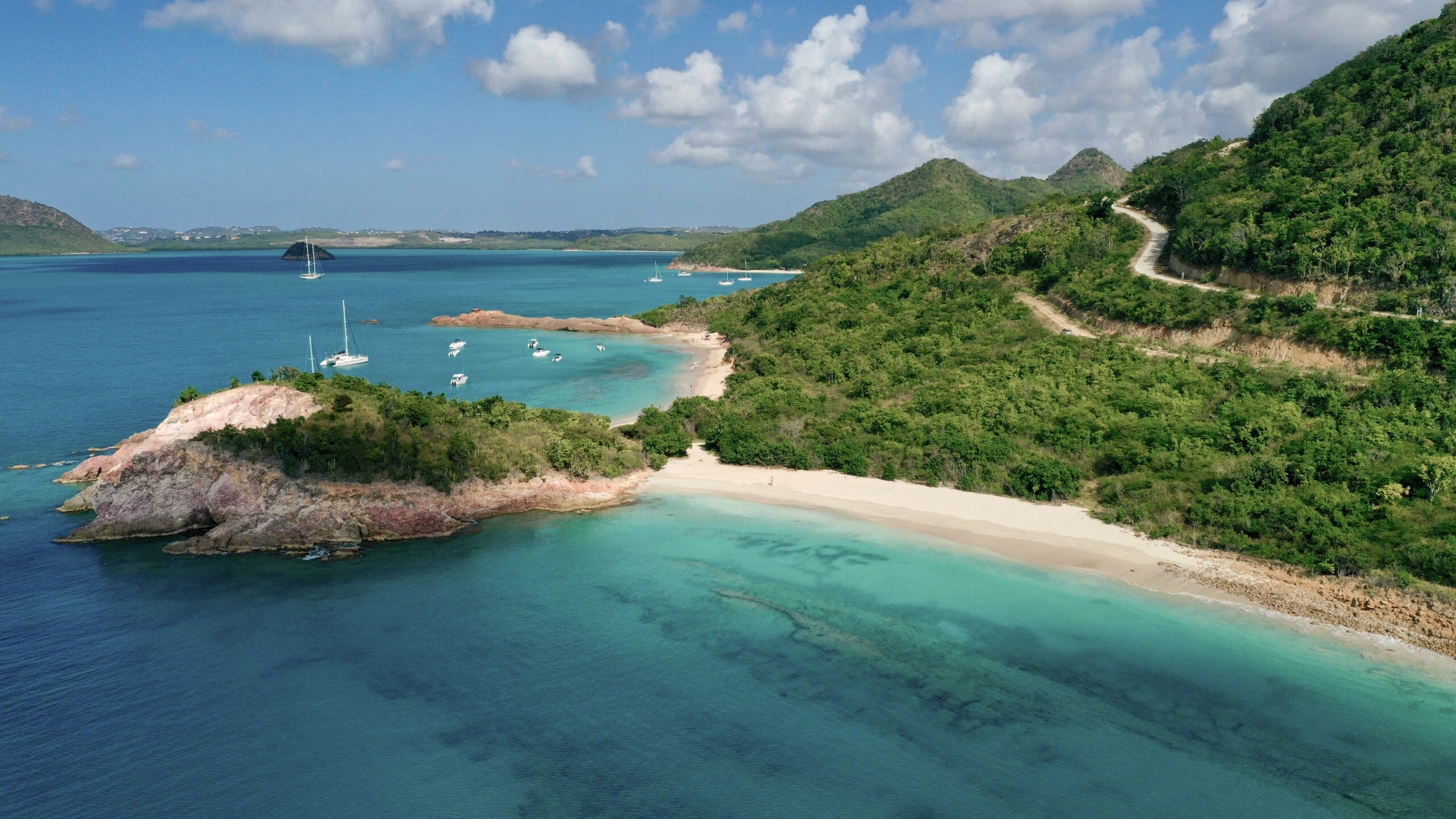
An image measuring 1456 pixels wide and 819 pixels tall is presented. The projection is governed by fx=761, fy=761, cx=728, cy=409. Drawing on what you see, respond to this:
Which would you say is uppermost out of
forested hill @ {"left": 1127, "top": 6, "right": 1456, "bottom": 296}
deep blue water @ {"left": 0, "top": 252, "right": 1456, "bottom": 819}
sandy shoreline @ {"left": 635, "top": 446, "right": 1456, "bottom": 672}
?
forested hill @ {"left": 1127, "top": 6, "right": 1456, "bottom": 296}

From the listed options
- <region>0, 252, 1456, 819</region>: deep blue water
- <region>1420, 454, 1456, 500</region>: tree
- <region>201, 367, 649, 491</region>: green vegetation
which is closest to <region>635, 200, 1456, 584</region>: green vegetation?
<region>1420, 454, 1456, 500</region>: tree

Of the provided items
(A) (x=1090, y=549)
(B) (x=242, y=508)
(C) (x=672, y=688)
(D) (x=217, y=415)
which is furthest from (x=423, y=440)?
(A) (x=1090, y=549)

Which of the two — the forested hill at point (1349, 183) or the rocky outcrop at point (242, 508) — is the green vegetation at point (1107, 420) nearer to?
the forested hill at point (1349, 183)

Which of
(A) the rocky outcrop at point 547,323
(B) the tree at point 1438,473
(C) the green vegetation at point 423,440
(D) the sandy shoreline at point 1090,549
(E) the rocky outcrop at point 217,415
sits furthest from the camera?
(A) the rocky outcrop at point 547,323

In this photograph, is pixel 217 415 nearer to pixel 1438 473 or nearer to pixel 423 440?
pixel 423 440

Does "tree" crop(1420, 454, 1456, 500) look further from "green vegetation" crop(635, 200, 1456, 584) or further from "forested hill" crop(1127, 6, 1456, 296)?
"forested hill" crop(1127, 6, 1456, 296)

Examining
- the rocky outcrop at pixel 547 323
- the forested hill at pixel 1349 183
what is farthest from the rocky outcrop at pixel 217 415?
the rocky outcrop at pixel 547 323
